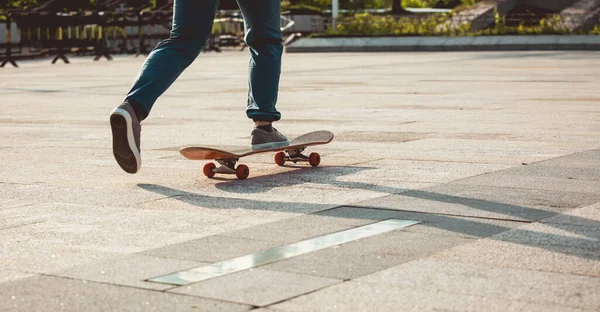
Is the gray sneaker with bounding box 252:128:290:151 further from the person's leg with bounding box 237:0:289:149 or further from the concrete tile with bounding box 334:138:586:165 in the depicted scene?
the concrete tile with bounding box 334:138:586:165

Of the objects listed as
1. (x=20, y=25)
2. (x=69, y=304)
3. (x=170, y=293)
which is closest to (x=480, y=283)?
(x=170, y=293)

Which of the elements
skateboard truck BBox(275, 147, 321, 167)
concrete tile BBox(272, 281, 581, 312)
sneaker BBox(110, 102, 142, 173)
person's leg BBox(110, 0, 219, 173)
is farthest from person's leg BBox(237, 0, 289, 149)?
concrete tile BBox(272, 281, 581, 312)

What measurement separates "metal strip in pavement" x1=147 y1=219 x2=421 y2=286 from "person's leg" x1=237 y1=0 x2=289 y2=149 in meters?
1.77

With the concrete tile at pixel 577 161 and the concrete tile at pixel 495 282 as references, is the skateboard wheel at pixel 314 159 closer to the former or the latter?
the concrete tile at pixel 577 161

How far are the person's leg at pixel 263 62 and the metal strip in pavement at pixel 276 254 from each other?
5.82 ft

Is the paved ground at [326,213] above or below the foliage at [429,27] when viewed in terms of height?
above

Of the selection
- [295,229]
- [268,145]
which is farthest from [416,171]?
[295,229]

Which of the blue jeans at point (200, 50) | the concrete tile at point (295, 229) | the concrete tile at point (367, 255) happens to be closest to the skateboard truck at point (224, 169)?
the blue jeans at point (200, 50)

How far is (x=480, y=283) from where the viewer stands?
356cm

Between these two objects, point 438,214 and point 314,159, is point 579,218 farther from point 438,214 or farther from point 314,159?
point 314,159

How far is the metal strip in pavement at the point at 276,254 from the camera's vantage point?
3.68 meters

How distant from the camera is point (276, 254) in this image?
4027mm

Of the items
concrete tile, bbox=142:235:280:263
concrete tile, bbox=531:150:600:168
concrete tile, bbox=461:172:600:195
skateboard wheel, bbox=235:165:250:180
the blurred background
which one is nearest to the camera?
concrete tile, bbox=142:235:280:263

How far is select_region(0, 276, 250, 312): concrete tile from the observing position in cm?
331
